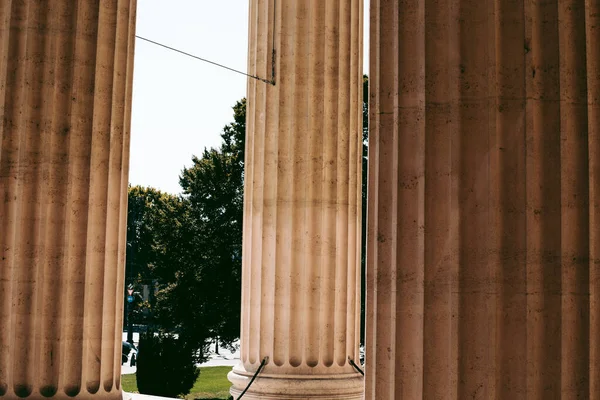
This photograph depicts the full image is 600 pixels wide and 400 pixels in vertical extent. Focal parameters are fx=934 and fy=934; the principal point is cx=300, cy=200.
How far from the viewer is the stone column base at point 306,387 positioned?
9469 centimetres

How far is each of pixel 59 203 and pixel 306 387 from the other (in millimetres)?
36529

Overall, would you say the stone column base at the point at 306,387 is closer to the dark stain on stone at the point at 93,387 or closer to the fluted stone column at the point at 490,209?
the dark stain on stone at the point at 93,387

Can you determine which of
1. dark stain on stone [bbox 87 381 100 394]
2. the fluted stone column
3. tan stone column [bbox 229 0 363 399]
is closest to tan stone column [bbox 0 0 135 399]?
dark stain on stone [bbox 87 381 100 394]

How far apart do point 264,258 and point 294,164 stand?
10613mm

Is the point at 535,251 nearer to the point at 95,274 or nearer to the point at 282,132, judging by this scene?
the point at 95,274

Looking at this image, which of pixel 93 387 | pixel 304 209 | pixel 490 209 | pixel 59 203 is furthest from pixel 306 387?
pixel 490 209

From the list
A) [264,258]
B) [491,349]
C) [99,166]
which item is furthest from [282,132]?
[491,349]

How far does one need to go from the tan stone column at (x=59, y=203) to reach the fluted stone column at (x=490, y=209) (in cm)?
2767

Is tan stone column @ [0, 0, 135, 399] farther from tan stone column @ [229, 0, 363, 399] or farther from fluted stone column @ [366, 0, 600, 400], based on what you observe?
tan stone column @ [229, 0, 363, 399]

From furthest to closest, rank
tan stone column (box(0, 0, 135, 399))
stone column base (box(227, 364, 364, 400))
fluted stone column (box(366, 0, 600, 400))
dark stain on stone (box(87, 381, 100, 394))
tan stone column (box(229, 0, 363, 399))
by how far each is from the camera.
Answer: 1. tan stone column (box(229, 0, 363, 399))
2. stone column base (box(227, 364, 364, 400))
3. dark stain on stone (box(87, 381, 100, 394))
4. tan stone column (box(0, 0, 135, 399))
5. fluted stone column (box(366, 0, 600, 400))

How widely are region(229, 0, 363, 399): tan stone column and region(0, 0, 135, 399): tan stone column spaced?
1125 inches

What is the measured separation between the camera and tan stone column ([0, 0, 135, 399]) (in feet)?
224

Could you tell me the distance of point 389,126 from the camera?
50.0 metres

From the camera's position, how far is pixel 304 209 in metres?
99.3
